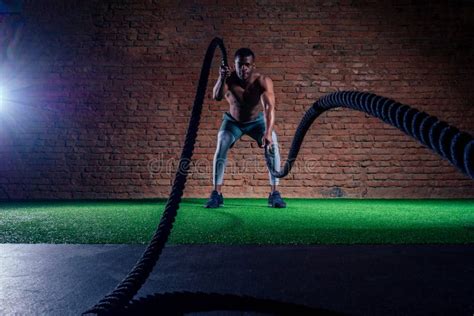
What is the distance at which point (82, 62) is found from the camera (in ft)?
16.6

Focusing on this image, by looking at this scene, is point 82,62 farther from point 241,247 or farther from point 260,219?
point 241,247

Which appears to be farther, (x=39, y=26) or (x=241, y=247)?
(x=39, y=26)

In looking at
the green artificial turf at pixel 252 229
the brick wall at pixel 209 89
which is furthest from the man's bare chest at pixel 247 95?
the green artificial turf at pixel 252 229

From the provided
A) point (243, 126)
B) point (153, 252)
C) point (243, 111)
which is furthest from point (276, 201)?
point (153, 252)

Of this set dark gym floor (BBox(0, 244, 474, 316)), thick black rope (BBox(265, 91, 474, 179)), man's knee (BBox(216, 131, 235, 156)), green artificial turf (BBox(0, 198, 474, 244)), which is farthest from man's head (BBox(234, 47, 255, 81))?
thick black rope (BBox(265, 91, 474, 179))

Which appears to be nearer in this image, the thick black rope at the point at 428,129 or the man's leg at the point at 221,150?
the thick black rope at the point at 428,129

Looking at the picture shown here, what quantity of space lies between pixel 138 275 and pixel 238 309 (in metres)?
0.32

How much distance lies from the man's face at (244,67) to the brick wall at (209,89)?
4.19 ft

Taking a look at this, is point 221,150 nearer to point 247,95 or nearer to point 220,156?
point 220,156

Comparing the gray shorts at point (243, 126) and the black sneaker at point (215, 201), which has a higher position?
the gray shorts at point (243, 126)

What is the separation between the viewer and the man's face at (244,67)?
3641mm

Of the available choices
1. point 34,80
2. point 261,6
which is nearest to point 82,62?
point 34,80

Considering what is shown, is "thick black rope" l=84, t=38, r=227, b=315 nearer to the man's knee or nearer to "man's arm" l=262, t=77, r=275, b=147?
"man's arm" l=262, t=77, r=275, b=147

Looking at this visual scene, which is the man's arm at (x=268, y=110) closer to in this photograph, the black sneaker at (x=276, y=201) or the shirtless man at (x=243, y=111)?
the shirtless man at (x=243, y=111)
